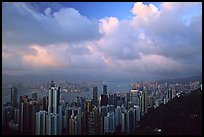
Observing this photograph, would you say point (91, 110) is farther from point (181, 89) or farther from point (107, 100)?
point (181, 89)

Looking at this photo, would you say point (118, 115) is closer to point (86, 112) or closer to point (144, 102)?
point (86, 112)

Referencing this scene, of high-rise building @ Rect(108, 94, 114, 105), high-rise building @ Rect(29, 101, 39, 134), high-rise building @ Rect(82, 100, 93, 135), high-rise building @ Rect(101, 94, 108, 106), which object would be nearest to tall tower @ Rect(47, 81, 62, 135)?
high-rise building @ Rect(29, 101, 39, 134)

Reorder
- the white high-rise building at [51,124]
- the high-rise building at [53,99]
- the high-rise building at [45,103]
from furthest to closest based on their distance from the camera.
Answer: the high-rise building at [53,99]
the high-rise building at [45,103]
the white high-rise building at [51,124]

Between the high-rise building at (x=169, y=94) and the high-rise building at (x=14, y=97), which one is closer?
the high-rise building at (x=14, y=97)

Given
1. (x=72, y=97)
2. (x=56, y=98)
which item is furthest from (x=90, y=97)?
(x=56, y=98)

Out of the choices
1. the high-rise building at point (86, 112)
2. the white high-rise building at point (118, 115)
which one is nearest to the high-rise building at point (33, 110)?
the high-rise building at point (86, 112)

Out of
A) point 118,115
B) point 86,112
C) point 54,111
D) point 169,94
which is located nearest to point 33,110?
point 54,111

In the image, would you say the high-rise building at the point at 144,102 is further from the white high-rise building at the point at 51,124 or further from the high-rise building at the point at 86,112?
the white high-rise building at the point at 51,124

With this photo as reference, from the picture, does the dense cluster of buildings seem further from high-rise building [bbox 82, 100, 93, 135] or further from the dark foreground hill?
the dark foreground hill
